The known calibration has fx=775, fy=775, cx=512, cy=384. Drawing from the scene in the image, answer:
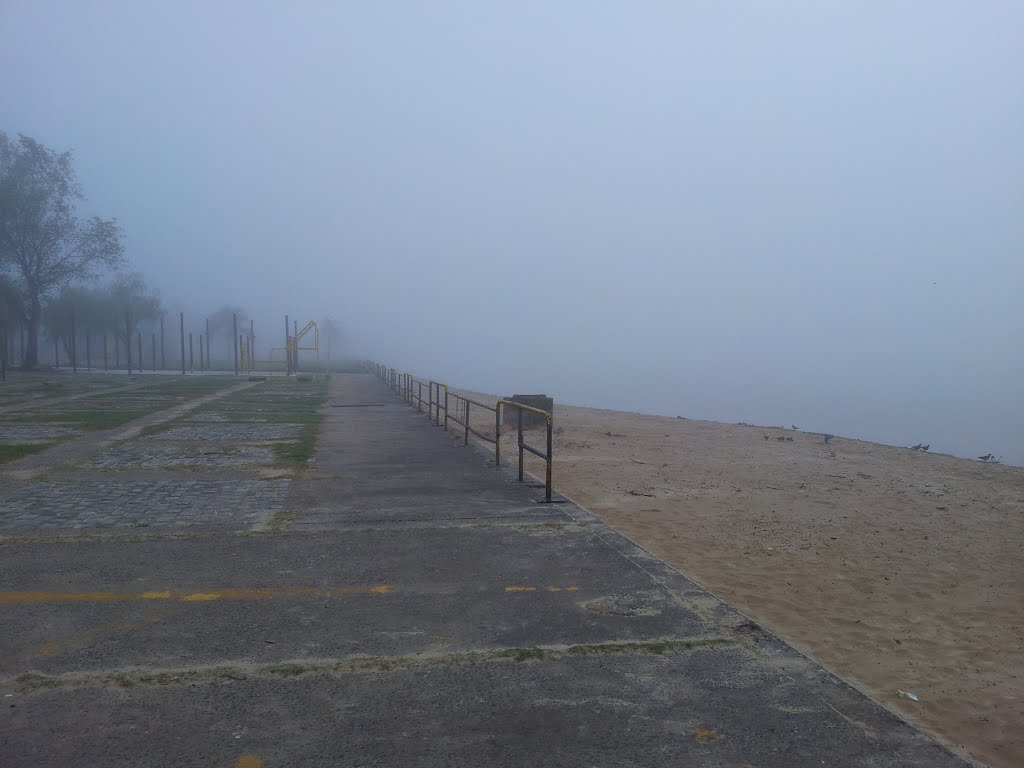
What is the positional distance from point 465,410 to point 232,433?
470 cm

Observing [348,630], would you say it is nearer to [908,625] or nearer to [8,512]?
[908,625]

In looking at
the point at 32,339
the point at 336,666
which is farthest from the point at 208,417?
the point at 32,339

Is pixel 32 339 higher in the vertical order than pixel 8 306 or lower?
lower

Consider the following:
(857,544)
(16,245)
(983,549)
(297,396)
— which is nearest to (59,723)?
(857,544)

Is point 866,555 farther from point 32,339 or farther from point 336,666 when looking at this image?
point 32,339

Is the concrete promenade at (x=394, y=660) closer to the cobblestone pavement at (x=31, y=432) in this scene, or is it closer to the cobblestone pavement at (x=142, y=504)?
the cobblestone pavement at (x=142, y=504)

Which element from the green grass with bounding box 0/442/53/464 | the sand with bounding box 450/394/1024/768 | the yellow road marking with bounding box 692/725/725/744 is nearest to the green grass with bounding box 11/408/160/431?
the green grass with bounding box 0/442/53/464

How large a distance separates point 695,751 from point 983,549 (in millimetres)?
6055

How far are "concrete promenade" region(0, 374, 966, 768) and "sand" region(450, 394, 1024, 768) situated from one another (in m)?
0.62

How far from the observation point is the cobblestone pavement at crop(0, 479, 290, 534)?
7.25 metres

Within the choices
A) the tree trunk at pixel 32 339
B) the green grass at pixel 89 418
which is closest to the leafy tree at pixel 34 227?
the tree trunk at pixel 32 339

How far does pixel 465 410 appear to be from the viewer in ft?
54.2

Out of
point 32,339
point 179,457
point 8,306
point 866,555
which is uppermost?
point 8,306

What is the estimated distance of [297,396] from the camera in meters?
27.6
